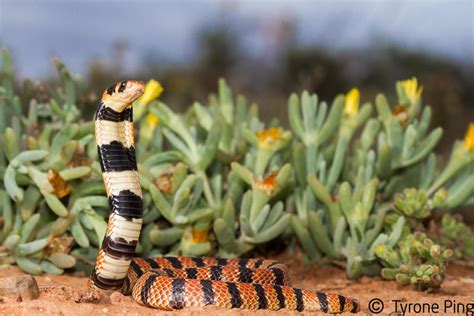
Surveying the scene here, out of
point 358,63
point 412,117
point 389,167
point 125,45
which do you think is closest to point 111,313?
point 389,167

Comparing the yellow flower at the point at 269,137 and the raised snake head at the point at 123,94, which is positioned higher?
the raised snake head at the point at 123,94

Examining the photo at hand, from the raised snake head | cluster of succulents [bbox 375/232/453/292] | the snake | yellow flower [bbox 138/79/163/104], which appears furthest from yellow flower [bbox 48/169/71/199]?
cluster of succulents [bbox 375/232/453/292]

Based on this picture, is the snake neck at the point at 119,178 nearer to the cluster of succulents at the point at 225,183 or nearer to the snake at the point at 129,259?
the snake at the point at 129,259

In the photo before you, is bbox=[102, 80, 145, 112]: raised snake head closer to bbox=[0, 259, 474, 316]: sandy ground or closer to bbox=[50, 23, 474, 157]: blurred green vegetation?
bbox=[0, 259, 474, 316]: sandy ground

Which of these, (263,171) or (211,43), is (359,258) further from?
(211,43)

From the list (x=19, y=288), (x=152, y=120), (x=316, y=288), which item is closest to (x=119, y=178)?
(x=19, y=288)

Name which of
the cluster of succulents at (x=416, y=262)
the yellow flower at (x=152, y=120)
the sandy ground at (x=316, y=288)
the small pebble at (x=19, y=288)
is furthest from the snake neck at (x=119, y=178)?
the yellow flower at (x=152, y=120)
